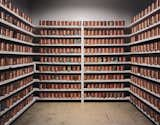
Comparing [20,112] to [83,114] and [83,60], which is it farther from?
[83,60]

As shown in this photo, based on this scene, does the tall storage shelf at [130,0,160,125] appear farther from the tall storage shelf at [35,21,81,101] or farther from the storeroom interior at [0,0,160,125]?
the tall storage shelf at [35,21,81,101]

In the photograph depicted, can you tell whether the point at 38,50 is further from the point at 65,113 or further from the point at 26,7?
the point at 65,113

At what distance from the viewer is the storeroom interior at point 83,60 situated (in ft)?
15.0

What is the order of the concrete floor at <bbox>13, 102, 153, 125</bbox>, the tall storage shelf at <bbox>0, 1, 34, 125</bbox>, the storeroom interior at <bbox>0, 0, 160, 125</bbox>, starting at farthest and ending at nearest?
the storeroom interior at <bbox>0, 0, 160, 125</bbox>, the concrete floor at <bbox>13, 102, 153, 125</bbox>, the tall storage shelf at <bbox>0, 1, 34, 125</bbox>

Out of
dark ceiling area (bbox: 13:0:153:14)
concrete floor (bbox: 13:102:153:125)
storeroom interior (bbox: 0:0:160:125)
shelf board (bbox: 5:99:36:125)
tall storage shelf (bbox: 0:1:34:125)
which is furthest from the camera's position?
dark ceiling area (bbox: 13:0:153:14)

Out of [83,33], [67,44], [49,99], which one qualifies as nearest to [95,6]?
[83,33]

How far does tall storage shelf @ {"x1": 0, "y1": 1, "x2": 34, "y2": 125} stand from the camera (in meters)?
Result: 3.43

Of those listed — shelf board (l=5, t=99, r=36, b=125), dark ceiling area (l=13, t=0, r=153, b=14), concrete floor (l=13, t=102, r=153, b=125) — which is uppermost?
dark ceiling area (l=13, t=0, r=153, b=14)

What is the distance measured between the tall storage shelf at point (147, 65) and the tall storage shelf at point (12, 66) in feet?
9.17

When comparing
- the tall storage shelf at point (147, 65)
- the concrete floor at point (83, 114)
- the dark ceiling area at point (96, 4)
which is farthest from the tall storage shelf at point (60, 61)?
the tall storage shelf at point (147, 65)

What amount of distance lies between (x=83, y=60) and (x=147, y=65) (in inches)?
77.7

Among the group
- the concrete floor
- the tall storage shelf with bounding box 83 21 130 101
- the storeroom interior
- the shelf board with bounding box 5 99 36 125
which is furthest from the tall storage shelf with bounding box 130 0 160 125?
the shelf board with bounding box 5 99 36 125

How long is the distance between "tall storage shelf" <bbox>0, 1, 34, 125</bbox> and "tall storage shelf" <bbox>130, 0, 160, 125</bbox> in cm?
280

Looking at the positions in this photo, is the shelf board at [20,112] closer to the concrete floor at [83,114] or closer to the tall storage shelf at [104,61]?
the concrete floor at [83,114]
